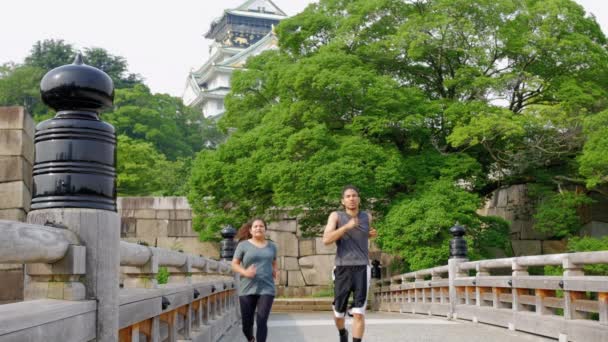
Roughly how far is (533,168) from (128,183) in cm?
1706

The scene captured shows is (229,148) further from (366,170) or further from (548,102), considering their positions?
(548,102)

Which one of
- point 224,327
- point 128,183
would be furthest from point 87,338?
point 128,183

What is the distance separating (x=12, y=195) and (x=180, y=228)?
20753mm

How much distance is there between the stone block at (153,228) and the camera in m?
27.5

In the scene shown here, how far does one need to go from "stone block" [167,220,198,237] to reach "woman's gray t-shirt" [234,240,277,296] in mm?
21322

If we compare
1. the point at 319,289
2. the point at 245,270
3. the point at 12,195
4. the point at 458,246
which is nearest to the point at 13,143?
the point at 12,195

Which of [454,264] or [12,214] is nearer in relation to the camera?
[12,214]

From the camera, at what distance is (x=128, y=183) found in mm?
30328

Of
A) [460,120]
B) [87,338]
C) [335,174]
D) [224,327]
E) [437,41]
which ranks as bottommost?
[224,327]

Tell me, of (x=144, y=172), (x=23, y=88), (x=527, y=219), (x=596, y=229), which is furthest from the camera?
(x=23, y=88)

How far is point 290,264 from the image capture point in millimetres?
27453

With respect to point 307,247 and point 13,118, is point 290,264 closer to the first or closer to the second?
point 307,247

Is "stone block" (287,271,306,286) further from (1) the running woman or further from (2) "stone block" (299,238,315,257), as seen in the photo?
(1) the running woman

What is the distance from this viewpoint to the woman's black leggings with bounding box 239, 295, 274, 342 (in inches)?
263
